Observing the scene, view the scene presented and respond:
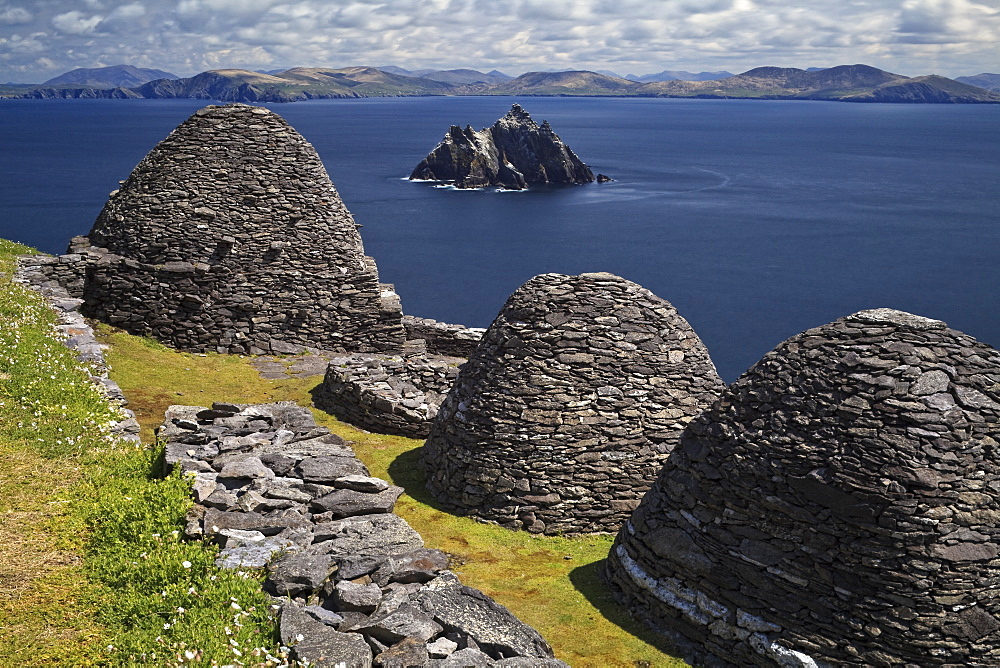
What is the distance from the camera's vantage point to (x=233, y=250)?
21750 mm

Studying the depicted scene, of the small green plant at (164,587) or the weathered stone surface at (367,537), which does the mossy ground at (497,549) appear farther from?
the small green plant at (164,587)

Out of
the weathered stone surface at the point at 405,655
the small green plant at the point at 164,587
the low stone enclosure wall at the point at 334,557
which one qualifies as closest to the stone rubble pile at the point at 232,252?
the low stone enclosure wall at the point at 334,557

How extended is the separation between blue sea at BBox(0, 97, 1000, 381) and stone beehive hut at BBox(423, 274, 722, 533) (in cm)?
3457

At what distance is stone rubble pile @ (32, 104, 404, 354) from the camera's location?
2164 centimetres

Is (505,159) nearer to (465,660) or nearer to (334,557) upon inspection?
(334,557)

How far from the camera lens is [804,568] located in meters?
8.94

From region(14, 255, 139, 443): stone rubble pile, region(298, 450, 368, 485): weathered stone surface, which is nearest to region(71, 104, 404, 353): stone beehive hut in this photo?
region(14, 255, 139, 443): stone rubble pile

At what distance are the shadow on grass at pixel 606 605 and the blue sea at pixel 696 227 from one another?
36.4 m

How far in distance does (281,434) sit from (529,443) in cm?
371

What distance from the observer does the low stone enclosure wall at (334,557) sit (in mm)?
7703

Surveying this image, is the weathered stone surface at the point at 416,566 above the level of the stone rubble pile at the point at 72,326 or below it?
below

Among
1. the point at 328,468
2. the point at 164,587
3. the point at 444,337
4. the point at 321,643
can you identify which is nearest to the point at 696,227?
the point at 444,337

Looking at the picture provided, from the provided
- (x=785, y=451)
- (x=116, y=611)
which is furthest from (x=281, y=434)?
(x=785, y=451)

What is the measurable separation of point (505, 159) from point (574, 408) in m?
109
